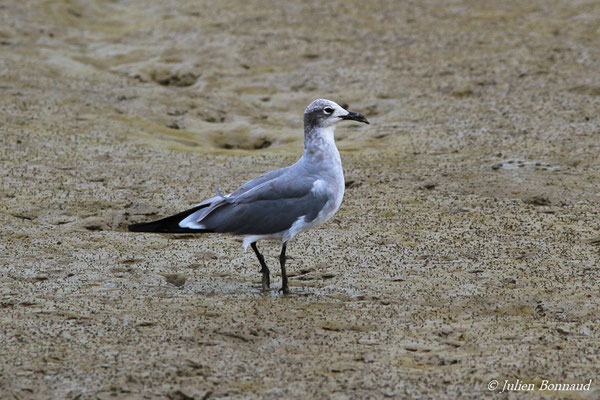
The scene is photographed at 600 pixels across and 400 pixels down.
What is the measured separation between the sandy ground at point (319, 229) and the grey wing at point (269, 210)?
0.37 meters

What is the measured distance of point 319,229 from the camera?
6.32 m

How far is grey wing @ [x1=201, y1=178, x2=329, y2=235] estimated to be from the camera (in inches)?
203

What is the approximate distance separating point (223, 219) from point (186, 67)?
551cm

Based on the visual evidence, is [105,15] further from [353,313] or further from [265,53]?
[353,313]

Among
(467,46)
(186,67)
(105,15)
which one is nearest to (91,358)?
(186,67)

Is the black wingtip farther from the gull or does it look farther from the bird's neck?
the bird's neck

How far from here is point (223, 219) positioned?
5.19 m

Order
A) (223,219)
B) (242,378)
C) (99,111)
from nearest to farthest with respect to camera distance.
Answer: (242,378), (223,219), (99,111)

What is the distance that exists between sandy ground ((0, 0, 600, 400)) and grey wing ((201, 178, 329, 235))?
0.37m

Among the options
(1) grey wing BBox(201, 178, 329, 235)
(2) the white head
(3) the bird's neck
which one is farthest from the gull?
(2) the white head

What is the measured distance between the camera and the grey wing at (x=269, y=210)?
515cm

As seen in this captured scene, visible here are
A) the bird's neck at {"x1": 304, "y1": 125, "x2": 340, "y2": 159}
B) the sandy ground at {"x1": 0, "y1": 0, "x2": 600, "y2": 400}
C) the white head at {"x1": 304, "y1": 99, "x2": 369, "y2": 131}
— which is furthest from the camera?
the white head at {"x1": 304, "y1": 99, "x2": 369, "y2": 131}

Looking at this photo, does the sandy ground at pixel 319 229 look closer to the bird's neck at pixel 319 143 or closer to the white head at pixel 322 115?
the bird's neck at pixel 319 143

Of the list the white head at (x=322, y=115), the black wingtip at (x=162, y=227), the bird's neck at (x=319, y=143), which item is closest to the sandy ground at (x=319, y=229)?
the black wingtip at (x=162, y=227)
